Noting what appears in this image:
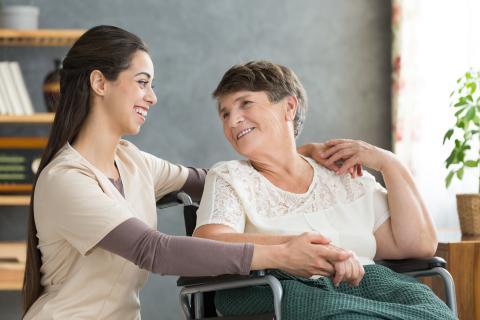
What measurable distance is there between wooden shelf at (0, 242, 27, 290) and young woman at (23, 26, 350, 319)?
4.88ft

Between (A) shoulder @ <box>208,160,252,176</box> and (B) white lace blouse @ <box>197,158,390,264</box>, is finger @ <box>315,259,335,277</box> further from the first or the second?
(A) shoulder @ <box>208,160,252,176</box>


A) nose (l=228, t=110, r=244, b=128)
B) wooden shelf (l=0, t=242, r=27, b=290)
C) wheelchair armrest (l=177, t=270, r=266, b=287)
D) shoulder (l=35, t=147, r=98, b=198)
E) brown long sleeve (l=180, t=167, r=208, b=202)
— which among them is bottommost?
wooden shelf (l=0, t=242, r=27, b=290)

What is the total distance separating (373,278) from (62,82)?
A: 0.98 meters

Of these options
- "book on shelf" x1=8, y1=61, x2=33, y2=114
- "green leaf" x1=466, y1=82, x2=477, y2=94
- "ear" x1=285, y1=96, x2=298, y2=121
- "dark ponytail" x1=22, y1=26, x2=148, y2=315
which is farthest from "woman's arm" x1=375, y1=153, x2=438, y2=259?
"book on shelf" x1=8, y1=61, x2=33, y2=114

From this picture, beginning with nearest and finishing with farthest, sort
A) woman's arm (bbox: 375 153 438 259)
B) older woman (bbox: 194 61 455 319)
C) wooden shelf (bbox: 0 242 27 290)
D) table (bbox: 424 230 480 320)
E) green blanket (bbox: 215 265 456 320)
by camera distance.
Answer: green blanket (bbox: 215 265 456 320)
older woman (bbox: 194 61 455 319)
woman's arm (bbox: 375 153 438 259)
table (bbox: 424 230 480 320)
wooden shelf (bbox: 0 242 27 290)

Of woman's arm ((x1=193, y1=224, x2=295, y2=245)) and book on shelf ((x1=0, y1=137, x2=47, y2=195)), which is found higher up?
woman's arm ((x1=193, y1=224, x2=295, y2=245))

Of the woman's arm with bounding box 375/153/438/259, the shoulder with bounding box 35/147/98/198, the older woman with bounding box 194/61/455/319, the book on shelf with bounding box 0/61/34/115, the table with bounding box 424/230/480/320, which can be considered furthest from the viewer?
the book on shelf with bounding box 0/61/34/115

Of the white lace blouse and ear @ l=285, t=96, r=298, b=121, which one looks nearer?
the white lace blouse

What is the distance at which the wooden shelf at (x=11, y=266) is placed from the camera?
143 inches

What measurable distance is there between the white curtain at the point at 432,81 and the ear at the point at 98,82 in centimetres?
197

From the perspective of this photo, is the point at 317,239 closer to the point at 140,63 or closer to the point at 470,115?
the point at 140,63

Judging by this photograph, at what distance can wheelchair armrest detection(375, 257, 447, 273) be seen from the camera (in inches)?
91.0

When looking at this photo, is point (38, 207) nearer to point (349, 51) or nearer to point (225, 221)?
point (225, 221)

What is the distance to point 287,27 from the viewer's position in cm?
421
